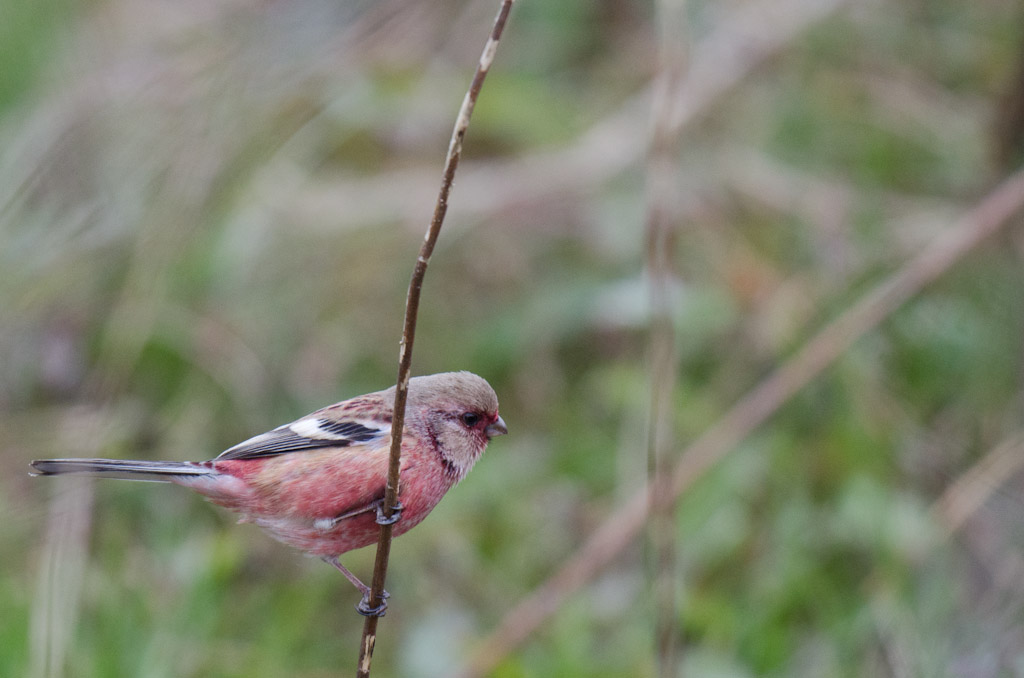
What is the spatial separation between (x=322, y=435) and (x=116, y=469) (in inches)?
15.5

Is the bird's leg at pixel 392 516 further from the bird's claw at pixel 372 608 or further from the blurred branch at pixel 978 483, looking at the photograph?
the blurred branch at pixel 978 483

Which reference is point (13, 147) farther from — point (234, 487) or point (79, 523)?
point (234, 487)

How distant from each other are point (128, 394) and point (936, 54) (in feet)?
18.3

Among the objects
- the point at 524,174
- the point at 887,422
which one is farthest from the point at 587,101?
the point at 887,422

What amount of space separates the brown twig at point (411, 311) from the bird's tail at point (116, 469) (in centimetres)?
22

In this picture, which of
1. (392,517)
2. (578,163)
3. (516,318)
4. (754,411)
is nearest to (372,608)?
(392,517)

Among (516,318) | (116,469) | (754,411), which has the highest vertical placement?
(516,318)

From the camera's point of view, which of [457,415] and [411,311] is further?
[457,415]

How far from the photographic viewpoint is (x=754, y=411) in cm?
373

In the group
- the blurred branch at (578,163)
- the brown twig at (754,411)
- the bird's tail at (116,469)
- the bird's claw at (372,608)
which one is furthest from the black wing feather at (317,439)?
the blurred branch at (578,163)

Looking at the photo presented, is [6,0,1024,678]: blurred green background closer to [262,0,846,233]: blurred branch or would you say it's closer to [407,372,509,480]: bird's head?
[262,0,846,233]: blurred branch

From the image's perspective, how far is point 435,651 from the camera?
4.01 metres

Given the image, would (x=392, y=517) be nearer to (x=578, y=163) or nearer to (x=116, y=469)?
(x=116, y=469)

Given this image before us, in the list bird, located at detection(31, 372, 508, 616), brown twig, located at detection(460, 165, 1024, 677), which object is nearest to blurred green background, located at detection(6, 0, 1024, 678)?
brown twig, located at detection(460, 165, 1024, 677)
